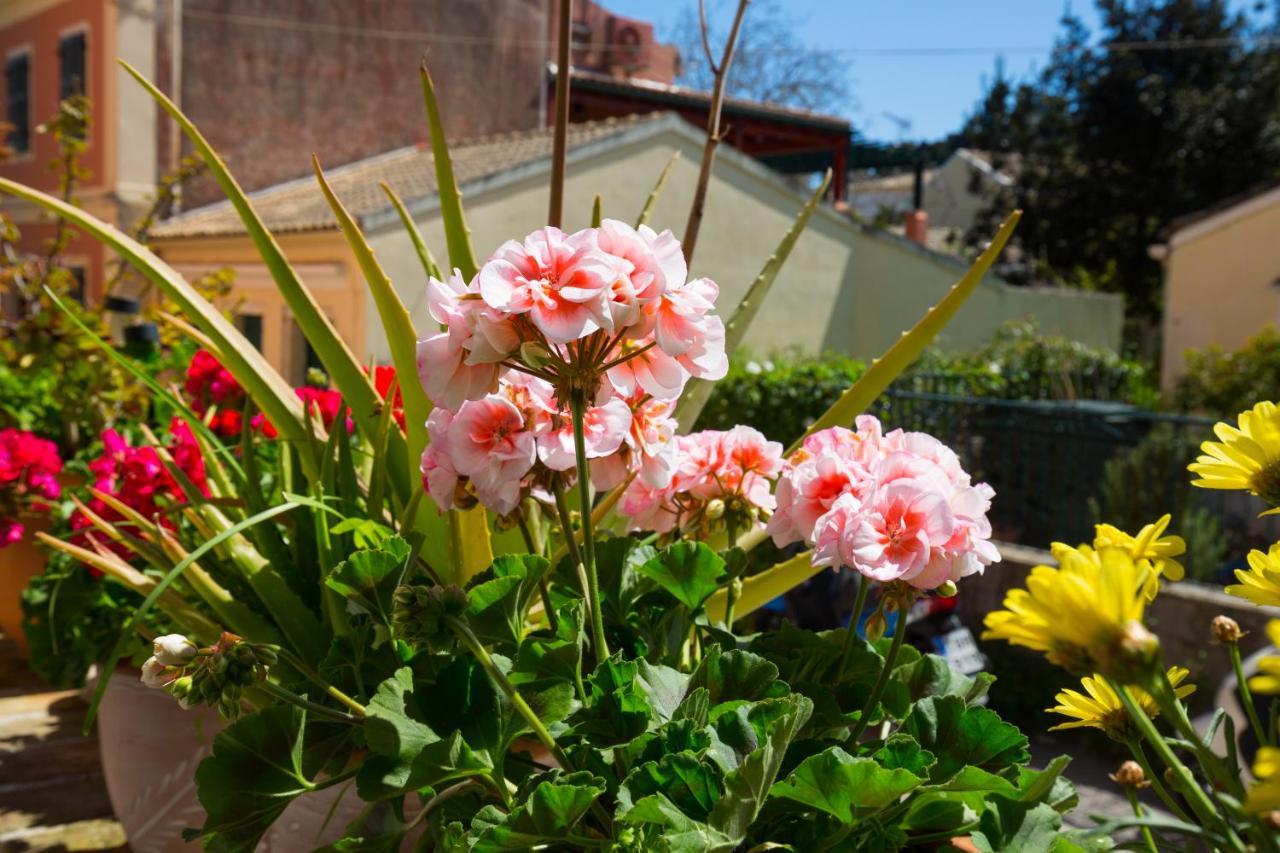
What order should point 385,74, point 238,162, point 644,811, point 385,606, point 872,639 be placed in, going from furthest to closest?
point 385,74 < point 238,162 < point 872,639 < point 385,606 < point 644,811

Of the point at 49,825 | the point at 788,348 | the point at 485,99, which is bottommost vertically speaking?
the point at 788,348

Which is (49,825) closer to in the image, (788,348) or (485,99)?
(788,348)

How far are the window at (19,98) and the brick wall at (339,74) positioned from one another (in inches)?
112

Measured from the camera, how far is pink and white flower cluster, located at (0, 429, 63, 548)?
2.09m

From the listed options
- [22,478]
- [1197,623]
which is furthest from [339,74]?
[22,478]

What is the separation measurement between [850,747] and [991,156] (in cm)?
2866

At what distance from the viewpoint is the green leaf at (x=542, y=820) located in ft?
2.13

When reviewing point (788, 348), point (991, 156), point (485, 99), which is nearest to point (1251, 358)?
point (788, 348)

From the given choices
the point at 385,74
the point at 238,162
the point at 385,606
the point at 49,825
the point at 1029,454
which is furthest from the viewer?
the point at 385,74

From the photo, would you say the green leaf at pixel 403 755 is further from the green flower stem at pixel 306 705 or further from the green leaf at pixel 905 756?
the green leaf at pixel 905 756

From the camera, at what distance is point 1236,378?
11.1 meters

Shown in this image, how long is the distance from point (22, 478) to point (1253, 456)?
2105 millimetres

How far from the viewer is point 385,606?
0.78 meters

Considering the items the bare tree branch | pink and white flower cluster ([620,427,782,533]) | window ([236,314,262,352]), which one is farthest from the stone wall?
window ([236,314,262,352])
